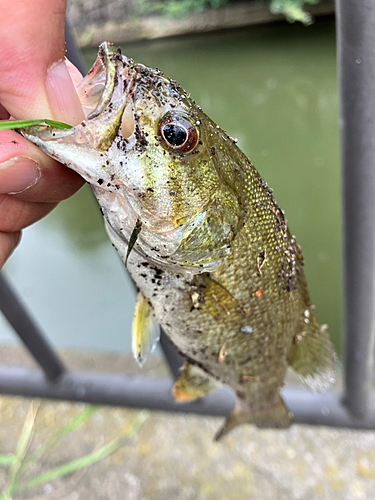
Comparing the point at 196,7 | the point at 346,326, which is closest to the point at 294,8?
the point at 196,7

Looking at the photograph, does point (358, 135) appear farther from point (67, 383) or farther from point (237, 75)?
point (237, 75)

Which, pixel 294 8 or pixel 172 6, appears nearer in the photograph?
pixel 294 8

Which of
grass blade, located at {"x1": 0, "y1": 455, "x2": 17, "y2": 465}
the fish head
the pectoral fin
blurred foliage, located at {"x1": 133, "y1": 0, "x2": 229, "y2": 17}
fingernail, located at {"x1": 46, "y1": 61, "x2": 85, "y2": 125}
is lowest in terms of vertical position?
grass blade, located at {"x1": 0, "y1": 455, "x2": 17, "y2": 465}

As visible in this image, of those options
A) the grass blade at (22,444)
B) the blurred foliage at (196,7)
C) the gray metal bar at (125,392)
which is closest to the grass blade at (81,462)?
the grass blade at (22,444)

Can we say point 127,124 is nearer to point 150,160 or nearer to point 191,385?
point 150,160

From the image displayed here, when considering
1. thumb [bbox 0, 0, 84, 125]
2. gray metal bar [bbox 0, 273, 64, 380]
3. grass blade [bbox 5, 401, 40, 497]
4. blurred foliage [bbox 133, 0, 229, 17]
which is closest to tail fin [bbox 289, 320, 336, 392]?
thumb [bbox 0, 0, 84, 125]

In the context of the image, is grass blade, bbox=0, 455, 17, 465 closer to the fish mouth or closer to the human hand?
the human hand
